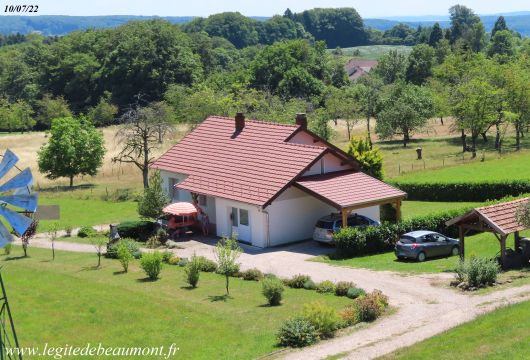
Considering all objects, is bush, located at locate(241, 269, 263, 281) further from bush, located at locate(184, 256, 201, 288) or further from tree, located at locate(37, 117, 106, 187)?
tree, located at locate(37, 117, 106, 187)

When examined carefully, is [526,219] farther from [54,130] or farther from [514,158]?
[54,130]

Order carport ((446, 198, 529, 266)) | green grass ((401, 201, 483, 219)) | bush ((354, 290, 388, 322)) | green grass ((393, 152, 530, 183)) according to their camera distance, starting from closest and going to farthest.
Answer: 1. bush ((354, 290, 388, 322))
2. carport ((446, 198, 529, 266))
3. green grass ((401, 201, 483, 219))
4. green grass ((393, 152, 530, 183))

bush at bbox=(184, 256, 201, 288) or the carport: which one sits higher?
the carport

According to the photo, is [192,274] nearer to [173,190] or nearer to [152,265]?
[152,265]

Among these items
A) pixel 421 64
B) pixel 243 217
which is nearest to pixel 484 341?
pixel 243 217

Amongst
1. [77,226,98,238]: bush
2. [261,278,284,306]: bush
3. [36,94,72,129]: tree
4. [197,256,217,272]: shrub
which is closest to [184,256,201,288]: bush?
[197,256,217,272]: shrub

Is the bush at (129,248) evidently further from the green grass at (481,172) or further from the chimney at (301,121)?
the green grass at (481,172)

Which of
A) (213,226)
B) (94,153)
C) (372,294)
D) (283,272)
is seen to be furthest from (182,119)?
(372,294)
